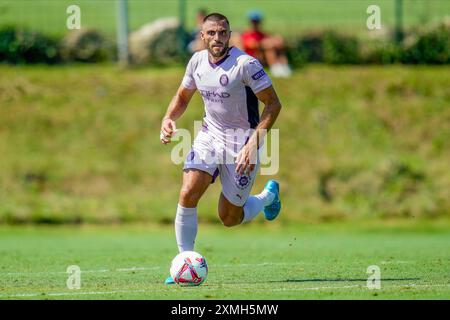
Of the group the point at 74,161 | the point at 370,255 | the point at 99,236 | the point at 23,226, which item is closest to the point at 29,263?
the point at 370,255

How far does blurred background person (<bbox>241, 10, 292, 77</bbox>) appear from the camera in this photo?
22250 mm

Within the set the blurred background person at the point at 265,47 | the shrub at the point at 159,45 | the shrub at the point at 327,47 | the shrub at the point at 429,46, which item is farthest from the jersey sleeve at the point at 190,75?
the shrub at the point at 429,46

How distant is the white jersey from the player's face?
0.52 ft

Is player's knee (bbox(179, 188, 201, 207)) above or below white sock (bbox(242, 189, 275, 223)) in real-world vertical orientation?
above

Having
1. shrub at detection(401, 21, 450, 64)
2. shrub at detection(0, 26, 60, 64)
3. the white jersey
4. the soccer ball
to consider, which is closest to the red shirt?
shrub at detection(401, 21, 450, 64)

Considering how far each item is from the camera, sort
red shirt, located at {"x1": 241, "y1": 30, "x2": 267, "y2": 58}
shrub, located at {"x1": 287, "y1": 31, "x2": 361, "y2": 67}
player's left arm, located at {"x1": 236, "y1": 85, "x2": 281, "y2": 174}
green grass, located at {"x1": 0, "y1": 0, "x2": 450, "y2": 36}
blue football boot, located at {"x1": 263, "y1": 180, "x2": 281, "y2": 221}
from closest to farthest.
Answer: player's left arm, located at {"x1": 236, "y1": 85, "x2": 281, "y2": 174} → blue football boot, located at {"x1": 263, "y1": 180, "x2": 281, "y2": 221} → red shirt, located at {"x1": 241, "y1": 30, "x2": 267, "y2": 58} → green grass, located at {"x1": 0, "y1": 0, "x2": 450, "y2": 36} → shrub, located at {"x1": 287, "y1": 31, "x2": 361, "y2": 67}

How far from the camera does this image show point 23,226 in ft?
66.4

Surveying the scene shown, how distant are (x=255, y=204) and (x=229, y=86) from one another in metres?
1.98

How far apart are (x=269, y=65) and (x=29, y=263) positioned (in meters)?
12.5

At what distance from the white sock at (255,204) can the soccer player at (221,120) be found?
1.87ft

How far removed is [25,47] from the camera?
968 inches

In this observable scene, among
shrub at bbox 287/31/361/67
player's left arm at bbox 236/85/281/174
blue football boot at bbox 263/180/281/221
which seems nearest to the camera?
player's left arm at bbox 236/85/281/174

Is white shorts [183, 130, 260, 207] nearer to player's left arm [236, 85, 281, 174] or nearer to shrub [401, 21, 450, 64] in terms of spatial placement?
player's left arm [236, 85, 281, 174]

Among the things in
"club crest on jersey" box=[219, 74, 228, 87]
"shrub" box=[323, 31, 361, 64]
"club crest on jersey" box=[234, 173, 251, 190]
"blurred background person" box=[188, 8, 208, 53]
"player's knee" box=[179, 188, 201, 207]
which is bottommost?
"player's knee" box=[179, 188, 201, 207]
